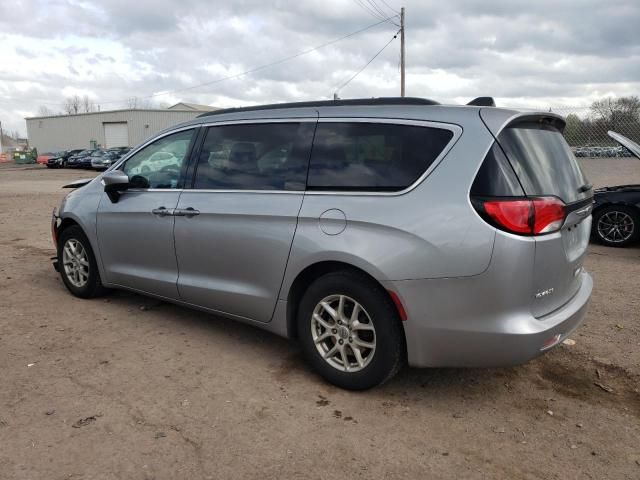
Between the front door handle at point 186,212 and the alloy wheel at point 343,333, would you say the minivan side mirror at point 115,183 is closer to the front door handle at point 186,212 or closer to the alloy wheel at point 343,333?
the front door handle at point 186,212

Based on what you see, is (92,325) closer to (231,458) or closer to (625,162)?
(231,458)

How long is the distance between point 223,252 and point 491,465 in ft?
7.38

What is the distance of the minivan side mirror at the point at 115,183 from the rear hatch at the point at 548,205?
3182 mm

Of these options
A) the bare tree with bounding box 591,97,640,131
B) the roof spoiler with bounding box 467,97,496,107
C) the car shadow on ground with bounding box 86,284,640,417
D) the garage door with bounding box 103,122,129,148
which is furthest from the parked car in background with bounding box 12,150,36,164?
the roof spoiler with bounding box 467,97,496,107

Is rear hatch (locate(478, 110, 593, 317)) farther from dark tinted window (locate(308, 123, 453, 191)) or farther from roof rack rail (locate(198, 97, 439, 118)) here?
roof rack rail (locate(198, 97, 439, 118))

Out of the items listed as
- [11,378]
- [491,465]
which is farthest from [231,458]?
[11,378]

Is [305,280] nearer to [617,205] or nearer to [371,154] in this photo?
[371,154]

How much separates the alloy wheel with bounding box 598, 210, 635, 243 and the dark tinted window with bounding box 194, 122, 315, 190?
637 cm

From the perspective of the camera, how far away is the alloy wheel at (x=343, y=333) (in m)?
3.36

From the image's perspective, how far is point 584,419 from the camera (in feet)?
10.5

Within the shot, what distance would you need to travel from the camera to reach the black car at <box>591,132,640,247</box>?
808 centimetres

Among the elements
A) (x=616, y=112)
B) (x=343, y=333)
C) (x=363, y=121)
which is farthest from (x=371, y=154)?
(x=616, y=112)

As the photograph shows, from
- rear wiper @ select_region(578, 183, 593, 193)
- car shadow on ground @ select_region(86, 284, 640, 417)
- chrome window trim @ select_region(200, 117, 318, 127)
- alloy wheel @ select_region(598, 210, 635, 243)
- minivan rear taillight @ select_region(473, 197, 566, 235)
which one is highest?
chrome window trim @ select_region(200, 117, 318, 127)

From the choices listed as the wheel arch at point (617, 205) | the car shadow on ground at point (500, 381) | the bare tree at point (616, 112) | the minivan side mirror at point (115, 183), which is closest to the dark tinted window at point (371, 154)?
the car shadow on ground at point (500, 381)
